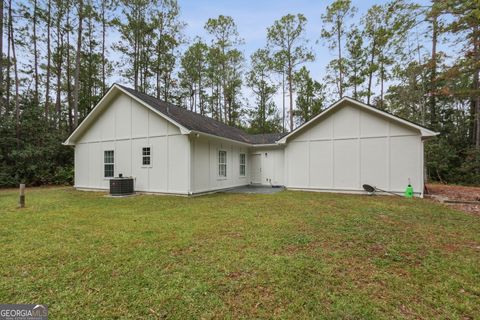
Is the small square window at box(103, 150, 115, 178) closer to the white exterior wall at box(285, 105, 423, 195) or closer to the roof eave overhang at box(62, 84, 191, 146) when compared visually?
the roof eave overhang at box(62, 84, 191, 146)

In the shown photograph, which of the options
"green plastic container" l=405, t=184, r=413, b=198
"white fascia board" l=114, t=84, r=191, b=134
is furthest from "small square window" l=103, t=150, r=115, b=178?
"green plastic container" l=405, t=184, r=413, b=198

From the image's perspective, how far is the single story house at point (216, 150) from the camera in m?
9.49

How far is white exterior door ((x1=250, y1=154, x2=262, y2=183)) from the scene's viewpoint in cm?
1391

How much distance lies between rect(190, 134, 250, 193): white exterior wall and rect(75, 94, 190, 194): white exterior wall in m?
0.45

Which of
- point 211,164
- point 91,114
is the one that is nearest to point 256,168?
point 211,164

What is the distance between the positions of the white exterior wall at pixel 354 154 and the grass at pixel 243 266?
390 centimetres

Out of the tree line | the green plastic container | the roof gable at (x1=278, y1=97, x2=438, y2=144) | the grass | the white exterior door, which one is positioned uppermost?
the tree line

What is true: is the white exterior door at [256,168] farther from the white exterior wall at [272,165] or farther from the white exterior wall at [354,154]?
the white exterior wall at [354,154]

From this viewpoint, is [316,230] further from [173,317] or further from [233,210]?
[173,317]

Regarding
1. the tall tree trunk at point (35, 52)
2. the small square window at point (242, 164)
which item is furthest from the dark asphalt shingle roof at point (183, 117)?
the tall tree trunk at point (35, 52)

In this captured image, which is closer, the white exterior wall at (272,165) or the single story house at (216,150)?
the single story house at (216,150)

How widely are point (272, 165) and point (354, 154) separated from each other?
4.57 m

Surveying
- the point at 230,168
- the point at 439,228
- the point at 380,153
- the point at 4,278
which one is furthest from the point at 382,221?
the point at 230,168

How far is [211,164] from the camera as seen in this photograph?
1082 cm
